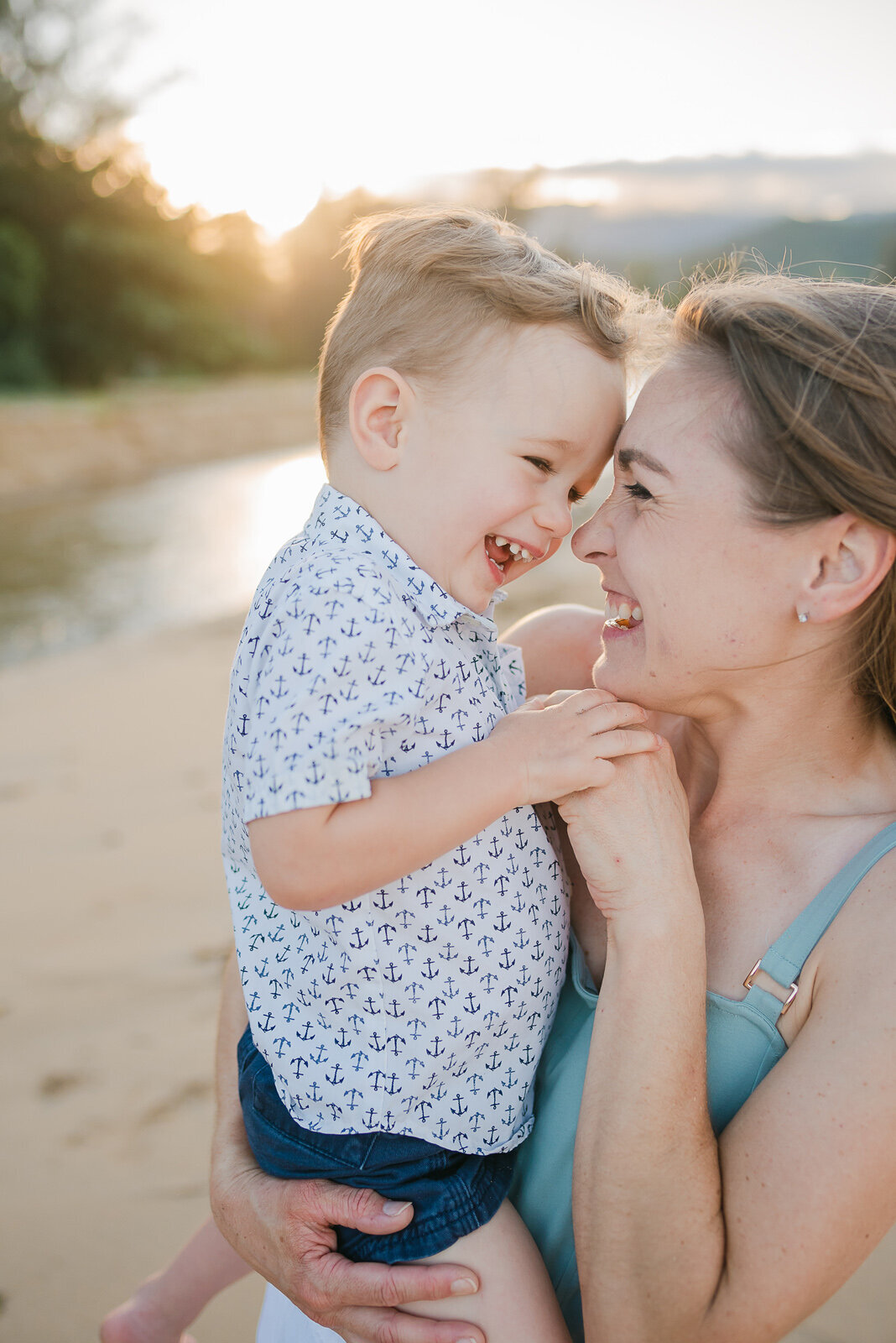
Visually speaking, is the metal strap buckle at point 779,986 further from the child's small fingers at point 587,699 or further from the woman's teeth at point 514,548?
the woman's teeth at point 514,548

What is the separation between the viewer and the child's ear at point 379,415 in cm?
170

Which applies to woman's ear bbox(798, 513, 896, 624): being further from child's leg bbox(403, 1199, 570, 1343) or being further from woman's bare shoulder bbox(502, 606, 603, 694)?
child's leg bbox(403, 1199, 570, 1343)

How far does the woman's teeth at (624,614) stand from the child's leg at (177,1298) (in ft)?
5.06

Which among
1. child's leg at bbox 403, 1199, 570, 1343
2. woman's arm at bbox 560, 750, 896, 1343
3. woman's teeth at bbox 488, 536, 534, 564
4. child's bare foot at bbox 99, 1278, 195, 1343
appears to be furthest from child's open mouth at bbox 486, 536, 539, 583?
child's bare foot at bbox 99, 1278, 195, 1343

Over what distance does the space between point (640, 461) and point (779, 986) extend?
0.85m

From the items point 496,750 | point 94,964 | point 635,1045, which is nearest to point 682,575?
point 496,750

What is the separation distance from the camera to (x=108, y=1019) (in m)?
3.45

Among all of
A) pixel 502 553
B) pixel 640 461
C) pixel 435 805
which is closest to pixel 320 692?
pixel 435 805

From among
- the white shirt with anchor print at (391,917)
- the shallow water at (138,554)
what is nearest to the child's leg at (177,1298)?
the white shirt with anchor print at (391,917)

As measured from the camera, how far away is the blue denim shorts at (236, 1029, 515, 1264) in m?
1.54

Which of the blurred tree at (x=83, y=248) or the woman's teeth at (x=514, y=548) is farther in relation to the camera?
the blurred tree at (x=83, y=248)

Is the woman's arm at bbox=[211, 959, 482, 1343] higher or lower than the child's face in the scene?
lower

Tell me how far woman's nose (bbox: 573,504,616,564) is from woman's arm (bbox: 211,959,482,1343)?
111 centimetres

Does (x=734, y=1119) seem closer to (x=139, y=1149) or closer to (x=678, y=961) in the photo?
(x=678, y=961)
